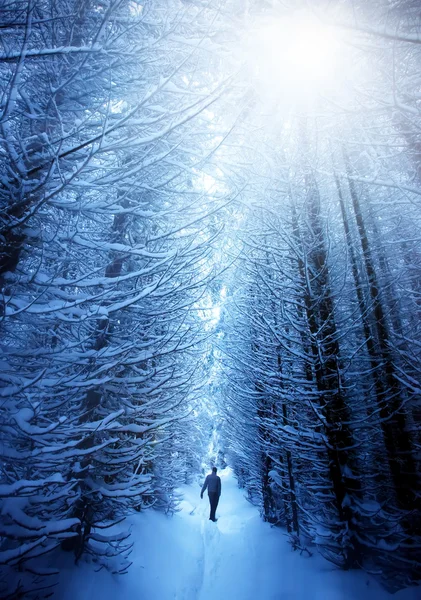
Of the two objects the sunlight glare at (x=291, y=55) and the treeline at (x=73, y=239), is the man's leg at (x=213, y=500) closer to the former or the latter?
the treeline at (x=73, y=239)

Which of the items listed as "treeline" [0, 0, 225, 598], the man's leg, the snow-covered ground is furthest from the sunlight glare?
the man's leg

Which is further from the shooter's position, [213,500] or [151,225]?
[213,500]

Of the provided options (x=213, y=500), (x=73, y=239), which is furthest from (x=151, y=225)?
(x=213, y=500)

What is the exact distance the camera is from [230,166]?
4.12 metres

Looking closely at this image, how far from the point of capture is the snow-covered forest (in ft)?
7.06

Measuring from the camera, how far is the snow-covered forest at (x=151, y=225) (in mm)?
2152

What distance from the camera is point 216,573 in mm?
5770

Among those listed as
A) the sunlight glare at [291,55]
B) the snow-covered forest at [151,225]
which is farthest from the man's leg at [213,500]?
the sunlight glare at [291,55]

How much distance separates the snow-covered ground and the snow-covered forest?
268 millimetres

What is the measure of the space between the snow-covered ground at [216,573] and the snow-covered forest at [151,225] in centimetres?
27

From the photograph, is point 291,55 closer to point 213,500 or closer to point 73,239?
point 73,239

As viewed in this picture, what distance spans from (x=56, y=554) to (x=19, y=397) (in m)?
3.27

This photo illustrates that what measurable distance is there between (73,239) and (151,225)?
344cm

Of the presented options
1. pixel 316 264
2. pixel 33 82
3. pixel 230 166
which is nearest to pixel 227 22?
pixel 230 166
